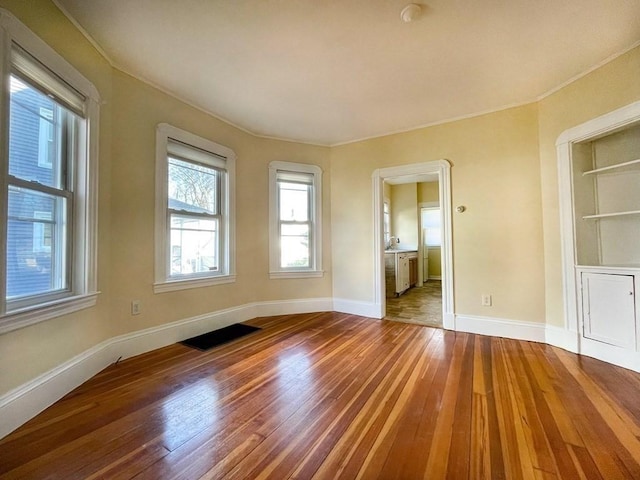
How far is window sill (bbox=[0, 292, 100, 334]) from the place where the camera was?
1.52 meters

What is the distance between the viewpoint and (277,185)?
409 centimetres

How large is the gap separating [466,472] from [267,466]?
0.90m

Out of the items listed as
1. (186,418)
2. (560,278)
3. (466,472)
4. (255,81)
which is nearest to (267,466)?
(186,418)

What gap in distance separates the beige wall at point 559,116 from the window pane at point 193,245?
3689mm

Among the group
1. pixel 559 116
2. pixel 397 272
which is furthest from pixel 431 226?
pixel 559 116

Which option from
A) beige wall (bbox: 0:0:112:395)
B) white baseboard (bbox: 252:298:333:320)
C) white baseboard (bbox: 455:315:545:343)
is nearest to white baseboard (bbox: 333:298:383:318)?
white baseboard (bbox: 252:298:333:320)

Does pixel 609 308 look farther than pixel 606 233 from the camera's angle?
No

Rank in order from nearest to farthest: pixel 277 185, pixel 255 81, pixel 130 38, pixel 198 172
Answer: pixel 130 38
pixel 255 81
pixel 198 172
pixel 277 185

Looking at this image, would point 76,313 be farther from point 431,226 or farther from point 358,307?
point 431,226

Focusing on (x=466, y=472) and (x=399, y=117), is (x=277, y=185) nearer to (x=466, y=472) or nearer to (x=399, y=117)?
(x=399, y=117)

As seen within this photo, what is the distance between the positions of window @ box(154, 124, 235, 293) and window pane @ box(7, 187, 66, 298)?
0.81 m

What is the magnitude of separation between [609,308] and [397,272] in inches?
128

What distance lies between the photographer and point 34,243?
1.82m

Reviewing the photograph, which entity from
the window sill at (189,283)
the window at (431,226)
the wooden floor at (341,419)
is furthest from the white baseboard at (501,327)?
the window at (431,226)
